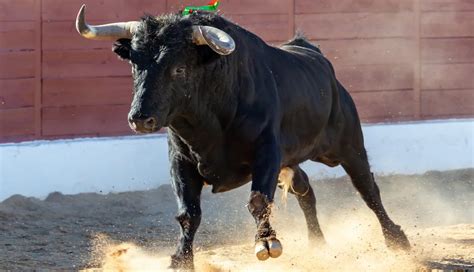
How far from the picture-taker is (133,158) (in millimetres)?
8750

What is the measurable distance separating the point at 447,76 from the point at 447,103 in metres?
0.24

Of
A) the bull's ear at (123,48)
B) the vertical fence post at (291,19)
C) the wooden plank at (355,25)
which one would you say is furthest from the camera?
the wooden plank at (355,25)

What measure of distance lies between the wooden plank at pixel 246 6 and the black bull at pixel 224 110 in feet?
8.50

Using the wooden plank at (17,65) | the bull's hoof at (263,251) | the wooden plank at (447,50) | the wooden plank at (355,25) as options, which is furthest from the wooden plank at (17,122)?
the bull's hoof at (263,251)

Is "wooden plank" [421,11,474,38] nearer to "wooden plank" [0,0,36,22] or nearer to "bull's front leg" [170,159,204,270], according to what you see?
"wooden plank" [0,0,36,22]

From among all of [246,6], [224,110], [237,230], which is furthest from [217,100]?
[246,6]

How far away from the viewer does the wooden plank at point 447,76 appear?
32.8 ft

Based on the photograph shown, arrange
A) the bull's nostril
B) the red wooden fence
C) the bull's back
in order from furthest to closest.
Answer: the red wooden fence
the bull's back
the bull's nostril

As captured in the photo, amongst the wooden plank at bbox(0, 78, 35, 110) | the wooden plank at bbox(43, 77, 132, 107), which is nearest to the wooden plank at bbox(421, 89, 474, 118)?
the wooden plank at bbox(43, 77, 132, 107)

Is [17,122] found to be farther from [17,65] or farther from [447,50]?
[447,50]

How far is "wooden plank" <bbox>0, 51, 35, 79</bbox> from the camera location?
844 centimetres

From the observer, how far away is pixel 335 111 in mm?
6691

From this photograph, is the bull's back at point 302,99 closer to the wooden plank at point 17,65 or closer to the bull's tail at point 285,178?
the bull's tail at point 285,178

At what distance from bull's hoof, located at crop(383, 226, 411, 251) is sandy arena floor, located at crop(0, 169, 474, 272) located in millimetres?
84
